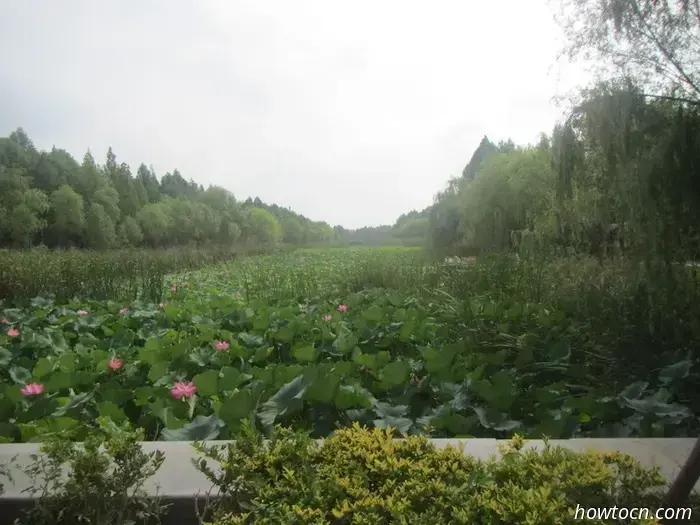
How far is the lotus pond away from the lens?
1.39 meters

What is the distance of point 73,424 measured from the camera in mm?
1348

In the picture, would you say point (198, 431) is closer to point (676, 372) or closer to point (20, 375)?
point (20, 375)

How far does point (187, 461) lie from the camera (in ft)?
3.51

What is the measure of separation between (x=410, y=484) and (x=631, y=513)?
388 millimetres

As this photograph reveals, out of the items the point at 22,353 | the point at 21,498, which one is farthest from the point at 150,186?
the point at 21,498

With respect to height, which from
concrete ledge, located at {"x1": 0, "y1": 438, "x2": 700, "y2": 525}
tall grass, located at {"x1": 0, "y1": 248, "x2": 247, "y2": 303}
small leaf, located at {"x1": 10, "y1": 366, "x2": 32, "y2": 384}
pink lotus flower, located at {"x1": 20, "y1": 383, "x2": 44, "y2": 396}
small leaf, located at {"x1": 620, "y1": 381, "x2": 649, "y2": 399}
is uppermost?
tall grass, located at {"x1": 0, "y1": 248, "x2": 247, "y2": 303}

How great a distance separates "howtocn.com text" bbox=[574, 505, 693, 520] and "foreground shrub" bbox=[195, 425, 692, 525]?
0.05ft

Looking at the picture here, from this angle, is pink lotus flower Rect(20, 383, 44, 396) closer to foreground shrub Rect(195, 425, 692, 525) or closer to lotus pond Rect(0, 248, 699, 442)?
lotus pond Rect(0, 248, 699, 442)

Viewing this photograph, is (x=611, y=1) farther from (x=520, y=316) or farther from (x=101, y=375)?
(x=101, y=375)

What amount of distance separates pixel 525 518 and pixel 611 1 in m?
A: 3.39

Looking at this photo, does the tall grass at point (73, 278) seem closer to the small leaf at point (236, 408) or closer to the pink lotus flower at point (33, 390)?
the pink lotus flower at point (33, 390)

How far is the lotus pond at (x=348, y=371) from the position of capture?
1.39 metres

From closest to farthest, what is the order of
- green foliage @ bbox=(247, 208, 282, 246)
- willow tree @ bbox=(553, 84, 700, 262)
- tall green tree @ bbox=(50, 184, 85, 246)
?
1. willow tree @ bbox=(553, 84, 700, 262)
2. tall green tree @ bbox=(50, 184, 85, 246)
3. green foliage @ bbox=(247, 208, 282, 246)

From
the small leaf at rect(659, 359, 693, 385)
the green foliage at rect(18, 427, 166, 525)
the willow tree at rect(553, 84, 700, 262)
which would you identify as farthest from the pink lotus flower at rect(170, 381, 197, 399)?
the willow tree at rect(553, 84, 700, 262)
